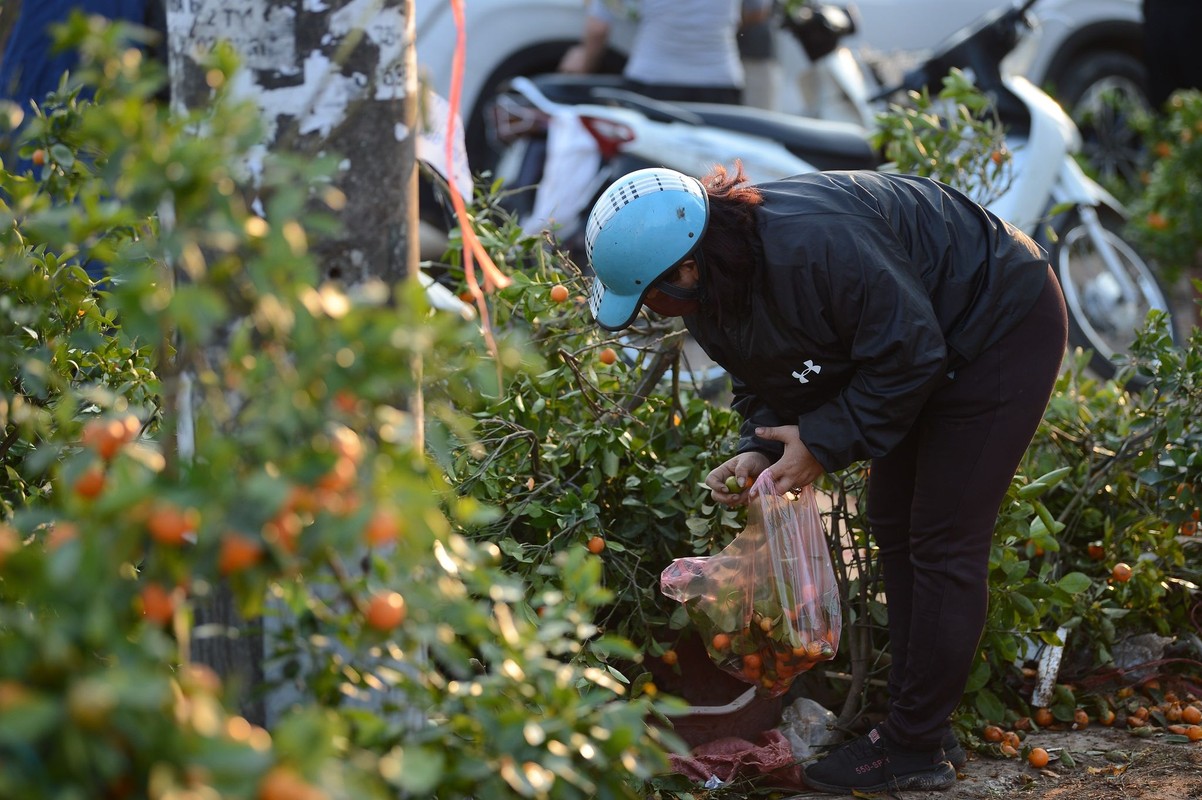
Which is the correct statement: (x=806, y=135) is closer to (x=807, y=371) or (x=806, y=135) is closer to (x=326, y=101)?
(x=807, y=371)

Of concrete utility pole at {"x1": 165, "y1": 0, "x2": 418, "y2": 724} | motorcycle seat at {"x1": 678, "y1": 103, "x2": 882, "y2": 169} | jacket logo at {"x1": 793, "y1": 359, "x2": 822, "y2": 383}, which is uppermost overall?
concrete utility pole at {"x1": 165, "y1": 0, "x2": 418, "y2": 724}

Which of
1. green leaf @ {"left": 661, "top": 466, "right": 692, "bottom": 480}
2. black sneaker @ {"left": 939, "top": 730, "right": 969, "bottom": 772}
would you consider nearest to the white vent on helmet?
green leaf @ {"left": 661, "top": 466, "right": 692, "bottom": 480}

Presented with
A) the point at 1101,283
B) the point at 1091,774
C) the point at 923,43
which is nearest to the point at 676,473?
the point at 1091,774

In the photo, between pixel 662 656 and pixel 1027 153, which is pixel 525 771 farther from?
pixel 1027 153

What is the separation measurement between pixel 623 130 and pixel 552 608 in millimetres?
3854

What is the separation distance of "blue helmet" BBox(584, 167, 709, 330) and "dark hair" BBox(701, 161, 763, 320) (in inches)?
1.4

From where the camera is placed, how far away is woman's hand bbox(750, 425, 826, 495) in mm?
2641

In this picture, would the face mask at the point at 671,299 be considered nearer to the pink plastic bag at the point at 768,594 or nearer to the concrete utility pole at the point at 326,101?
the pink plastic bag at the point at 768,594

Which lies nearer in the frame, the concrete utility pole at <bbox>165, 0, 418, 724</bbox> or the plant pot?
the concrete utility pole at <bbox>165, 0, 418, 724</bbox>

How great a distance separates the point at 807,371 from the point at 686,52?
161 inches

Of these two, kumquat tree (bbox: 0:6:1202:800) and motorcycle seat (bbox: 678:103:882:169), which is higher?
kumquat tree (bbox: 0:6:1202:800)

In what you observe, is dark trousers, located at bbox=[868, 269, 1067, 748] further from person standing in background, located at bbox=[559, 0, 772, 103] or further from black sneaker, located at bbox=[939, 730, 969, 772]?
person standing in background, located at bbox=[559, 0, 772, 103]

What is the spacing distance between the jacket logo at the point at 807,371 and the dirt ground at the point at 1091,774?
0.97 metres

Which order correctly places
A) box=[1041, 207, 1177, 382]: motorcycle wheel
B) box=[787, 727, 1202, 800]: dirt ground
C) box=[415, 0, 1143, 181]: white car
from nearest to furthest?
box=[787, 727, 1202, 800]: dirt ground < box=[1041, 207, 1177, 382]: motorcycle wheel < box=[415, 0, 1143, 181]: white car
